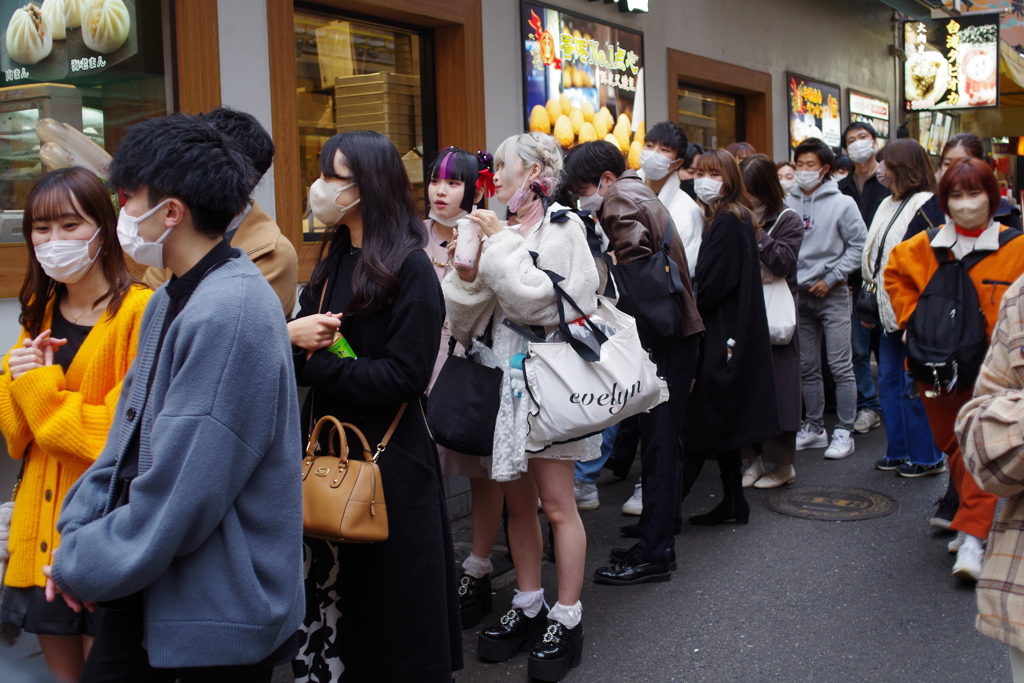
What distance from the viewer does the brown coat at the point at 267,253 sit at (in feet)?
9.53

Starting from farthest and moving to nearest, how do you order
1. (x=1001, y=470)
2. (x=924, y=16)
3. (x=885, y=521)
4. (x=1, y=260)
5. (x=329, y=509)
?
(x=924, y=16)
(x=885, y=521)
(x=1, y=260)
(x=329, y=509)
(x=1001, y=470)

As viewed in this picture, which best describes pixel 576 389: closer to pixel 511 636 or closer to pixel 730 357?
pixel 511 636

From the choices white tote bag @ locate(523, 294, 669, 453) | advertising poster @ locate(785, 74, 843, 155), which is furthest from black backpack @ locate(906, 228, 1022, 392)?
advertising poster @ locate(785, 74, 843, 155)

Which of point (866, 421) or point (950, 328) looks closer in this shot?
point (950, 328)

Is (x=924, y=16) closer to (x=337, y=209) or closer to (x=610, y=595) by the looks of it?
(x=610, y=595)

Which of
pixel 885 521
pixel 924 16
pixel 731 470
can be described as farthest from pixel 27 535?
pixel 924 16

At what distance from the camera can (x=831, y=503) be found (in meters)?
5.58

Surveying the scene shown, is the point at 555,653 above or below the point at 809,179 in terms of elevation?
below

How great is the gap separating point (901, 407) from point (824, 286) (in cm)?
126

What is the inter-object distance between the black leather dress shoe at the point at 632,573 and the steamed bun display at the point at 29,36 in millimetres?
3581

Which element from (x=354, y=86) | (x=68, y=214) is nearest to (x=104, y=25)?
(x=354, y=86)

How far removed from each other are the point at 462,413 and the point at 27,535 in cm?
140

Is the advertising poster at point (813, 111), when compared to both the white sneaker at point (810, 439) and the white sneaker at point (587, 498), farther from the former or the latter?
the white sneaker at point (587, 498)

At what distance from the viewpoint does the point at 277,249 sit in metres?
2.93
